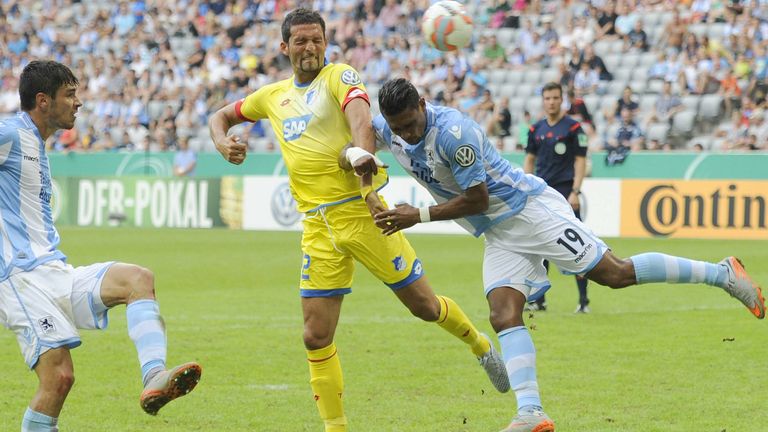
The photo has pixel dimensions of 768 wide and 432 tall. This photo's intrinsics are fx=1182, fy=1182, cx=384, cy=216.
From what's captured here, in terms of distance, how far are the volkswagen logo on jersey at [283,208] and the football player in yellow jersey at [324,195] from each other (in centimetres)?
1644

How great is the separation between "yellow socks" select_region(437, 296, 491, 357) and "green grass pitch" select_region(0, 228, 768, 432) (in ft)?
1.22

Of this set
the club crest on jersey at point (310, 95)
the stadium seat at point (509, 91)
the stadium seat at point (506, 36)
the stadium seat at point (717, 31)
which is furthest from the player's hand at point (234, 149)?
the stadium seat at point (506, 36)

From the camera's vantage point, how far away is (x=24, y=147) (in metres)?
5.95

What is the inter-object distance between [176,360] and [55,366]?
3.70 m

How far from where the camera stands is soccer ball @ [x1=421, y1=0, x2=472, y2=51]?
11375 mm

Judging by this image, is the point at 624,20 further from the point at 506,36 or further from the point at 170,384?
the point at 170,384

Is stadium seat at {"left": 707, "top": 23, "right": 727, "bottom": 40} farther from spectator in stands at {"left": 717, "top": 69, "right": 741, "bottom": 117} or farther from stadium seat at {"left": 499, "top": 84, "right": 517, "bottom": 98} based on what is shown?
stadium seat at {"left": 499, "top": 84, "right": 517, "bottom": 98}

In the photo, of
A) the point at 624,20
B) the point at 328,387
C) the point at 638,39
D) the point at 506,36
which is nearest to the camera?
the point at 328,387

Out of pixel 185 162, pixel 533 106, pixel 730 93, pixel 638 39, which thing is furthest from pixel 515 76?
pixel 185 162

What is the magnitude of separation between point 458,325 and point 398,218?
1438 millimetres

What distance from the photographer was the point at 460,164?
6.46 m

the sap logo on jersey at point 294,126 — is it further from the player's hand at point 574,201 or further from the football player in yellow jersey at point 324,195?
the player's hand at point 574,201

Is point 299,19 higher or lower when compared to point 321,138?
higher

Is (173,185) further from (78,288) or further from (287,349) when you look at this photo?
(78,288)
